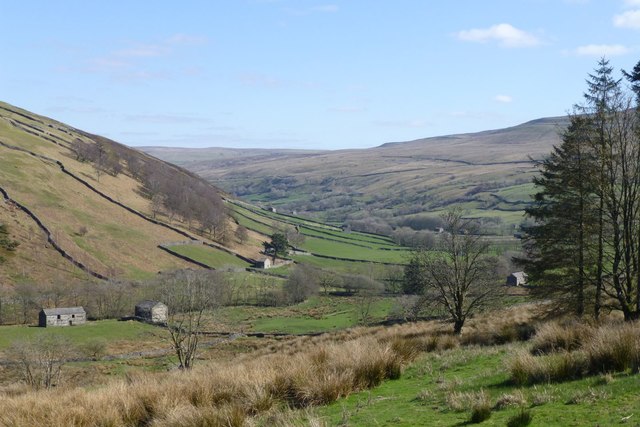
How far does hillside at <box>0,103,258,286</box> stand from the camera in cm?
9550

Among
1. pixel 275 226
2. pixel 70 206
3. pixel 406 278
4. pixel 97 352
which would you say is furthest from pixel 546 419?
pixel 275 226

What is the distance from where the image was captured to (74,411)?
32.0ft

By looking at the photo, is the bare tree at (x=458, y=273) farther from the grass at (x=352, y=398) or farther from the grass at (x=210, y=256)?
the grass at (x=210, y=256)

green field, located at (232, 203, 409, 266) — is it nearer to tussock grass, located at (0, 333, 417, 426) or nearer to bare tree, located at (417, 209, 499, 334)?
bare tree, located at (417, 209, 499, 334)

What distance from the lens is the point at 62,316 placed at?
76.6 metres

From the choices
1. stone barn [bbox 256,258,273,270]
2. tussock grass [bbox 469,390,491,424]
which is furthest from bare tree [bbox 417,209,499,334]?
stone barn [bbox 256,258,273,270]

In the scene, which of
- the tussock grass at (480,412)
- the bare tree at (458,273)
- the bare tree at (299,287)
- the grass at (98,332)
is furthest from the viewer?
the bare tree at (299,287)

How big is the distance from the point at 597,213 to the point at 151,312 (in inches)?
2788

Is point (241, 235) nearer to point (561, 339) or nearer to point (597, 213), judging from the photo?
point (597, 213)

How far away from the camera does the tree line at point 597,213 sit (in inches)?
803

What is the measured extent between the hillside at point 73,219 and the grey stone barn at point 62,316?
13062 mm

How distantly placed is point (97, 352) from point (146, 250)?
53.7 metres

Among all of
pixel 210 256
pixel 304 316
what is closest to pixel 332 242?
pixel 210 256

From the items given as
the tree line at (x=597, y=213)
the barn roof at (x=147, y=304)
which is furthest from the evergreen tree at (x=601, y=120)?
the barn roof at (x=147, y=304)
